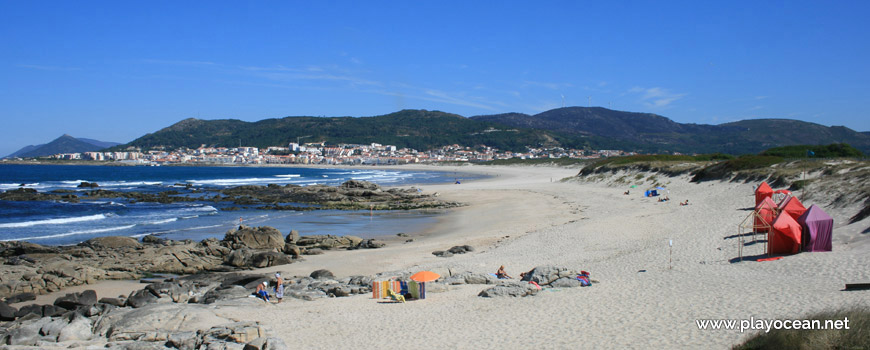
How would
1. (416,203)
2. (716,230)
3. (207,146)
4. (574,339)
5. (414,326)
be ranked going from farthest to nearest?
(207,146), (416,203), (716,230), (414,326), (574,339)

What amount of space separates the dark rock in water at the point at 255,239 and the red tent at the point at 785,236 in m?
13.8

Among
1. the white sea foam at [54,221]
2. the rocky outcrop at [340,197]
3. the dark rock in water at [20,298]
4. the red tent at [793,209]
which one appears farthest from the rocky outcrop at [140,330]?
the rocky outcrop at [340,197]

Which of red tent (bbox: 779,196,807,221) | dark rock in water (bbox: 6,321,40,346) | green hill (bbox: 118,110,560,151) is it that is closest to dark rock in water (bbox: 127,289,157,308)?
dark rock in water (bbox: 6,321,40,346)

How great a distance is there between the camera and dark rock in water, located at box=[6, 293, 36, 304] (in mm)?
11102

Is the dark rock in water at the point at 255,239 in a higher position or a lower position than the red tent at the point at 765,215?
lower

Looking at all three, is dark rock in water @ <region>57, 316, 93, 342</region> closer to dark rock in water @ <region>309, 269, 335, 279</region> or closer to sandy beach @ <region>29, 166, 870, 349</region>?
sandy beach @ <region>29, 166, 870, 349</region>

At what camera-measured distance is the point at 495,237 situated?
744 inches

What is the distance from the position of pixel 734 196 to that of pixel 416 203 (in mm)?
17627

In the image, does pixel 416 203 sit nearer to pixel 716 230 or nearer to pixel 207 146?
pixel 716 230

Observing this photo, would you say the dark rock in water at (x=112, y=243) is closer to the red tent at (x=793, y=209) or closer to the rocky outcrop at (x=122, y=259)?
the rocky outcrop at (x=122, y=259)

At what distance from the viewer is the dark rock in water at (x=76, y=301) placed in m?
10.4

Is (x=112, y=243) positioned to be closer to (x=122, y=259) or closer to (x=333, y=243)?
(x=122, y=259)

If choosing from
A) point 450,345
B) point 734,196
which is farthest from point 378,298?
point 734,196

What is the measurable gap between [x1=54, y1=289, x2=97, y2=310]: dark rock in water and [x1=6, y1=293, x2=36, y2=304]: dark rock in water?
1244 millimetres
